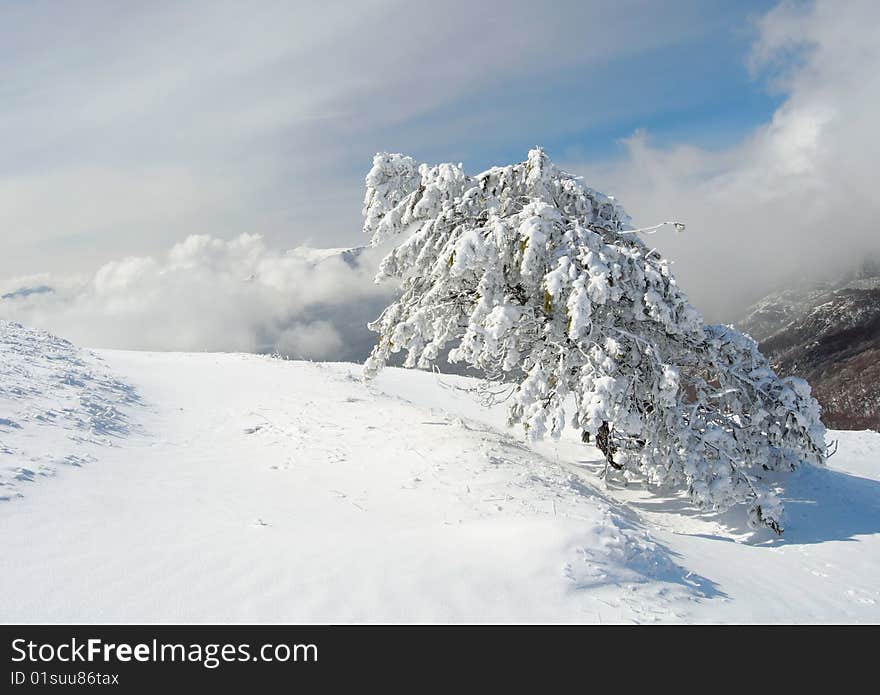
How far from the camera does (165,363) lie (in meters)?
20.3

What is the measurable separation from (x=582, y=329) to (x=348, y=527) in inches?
211

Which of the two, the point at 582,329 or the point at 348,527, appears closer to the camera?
the point at 348,527

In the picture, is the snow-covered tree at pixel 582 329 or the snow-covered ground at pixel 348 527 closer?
the snow-covered ground at pixel 348 527

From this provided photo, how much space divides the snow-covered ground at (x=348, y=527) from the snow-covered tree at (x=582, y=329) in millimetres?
1296

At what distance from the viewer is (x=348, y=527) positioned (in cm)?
759

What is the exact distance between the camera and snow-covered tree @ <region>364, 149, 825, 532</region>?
10.5 m

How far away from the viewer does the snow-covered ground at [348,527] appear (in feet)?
18.5

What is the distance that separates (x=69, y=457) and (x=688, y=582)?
9.58 m

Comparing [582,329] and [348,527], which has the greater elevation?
[582,329]

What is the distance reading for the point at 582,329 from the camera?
992 centimetres

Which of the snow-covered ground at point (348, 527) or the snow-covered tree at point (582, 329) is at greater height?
the snow-covered tree at point (582, 329)

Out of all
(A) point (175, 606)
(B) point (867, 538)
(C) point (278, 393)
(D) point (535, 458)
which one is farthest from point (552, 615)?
(C) point (278, 393)

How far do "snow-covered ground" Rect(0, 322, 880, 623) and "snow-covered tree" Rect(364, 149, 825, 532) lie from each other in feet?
4.25
